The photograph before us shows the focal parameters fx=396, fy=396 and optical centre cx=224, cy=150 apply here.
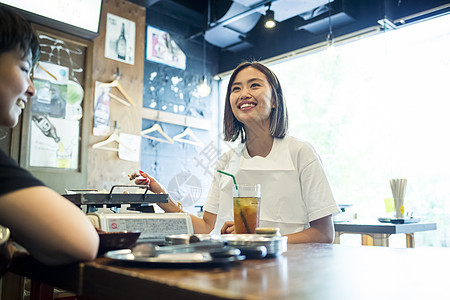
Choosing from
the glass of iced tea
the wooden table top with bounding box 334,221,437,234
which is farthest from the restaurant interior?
the glass of iced tea

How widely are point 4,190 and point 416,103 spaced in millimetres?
4084

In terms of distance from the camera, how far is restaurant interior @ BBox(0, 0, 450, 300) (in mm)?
3498

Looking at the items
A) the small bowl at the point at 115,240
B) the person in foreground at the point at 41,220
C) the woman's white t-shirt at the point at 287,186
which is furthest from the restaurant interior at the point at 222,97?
the person in foreground at the point at 41,220

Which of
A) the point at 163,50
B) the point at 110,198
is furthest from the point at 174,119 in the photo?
the point at 110,198

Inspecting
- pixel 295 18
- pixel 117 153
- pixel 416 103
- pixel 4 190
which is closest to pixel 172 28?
pixel 295 18

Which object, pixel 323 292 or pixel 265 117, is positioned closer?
pixel 323 292

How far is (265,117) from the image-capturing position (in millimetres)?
1941

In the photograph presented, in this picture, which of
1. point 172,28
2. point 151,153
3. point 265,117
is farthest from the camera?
point 172,28

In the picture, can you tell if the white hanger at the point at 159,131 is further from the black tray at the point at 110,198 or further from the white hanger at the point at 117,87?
the black tray at the point at 110,198

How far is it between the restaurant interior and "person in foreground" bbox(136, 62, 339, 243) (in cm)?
135

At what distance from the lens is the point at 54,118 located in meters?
3.51

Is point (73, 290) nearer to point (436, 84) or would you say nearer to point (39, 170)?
point (39, 170)

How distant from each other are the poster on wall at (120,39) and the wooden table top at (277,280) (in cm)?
355

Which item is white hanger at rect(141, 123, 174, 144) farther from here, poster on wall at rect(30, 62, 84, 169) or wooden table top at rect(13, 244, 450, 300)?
wooden table top at rect(13, 244, 450, 300)
